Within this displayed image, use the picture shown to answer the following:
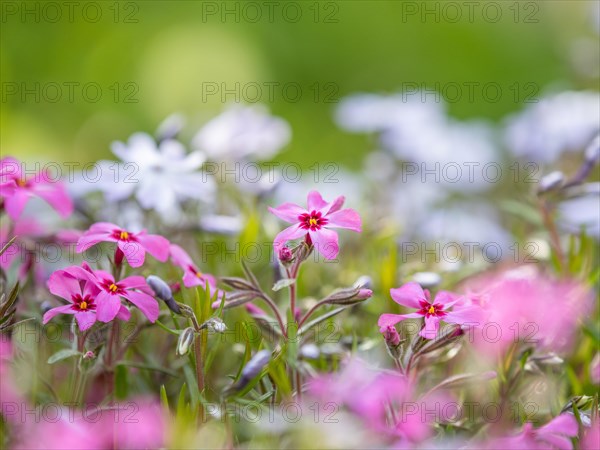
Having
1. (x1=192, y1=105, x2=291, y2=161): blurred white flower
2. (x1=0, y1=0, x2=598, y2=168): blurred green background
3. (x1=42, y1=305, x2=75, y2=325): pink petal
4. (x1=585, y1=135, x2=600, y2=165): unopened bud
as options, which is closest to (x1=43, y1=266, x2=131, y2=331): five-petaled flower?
(x1=42, y1=305, x2=75, y2=325): pink petal

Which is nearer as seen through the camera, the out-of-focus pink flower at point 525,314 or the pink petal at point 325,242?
the pink petal at point 325,242

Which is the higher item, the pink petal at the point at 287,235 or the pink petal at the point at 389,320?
the pink petal at the point at 287,235

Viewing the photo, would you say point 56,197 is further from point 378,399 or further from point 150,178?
point 378,399

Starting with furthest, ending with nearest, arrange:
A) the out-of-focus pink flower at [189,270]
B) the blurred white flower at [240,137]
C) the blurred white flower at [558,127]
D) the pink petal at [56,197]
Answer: the blurred white flower at [558,127], the blurred white flower at [240,137], the pink petal at [56,197], the out-of-focus pink flower at [189,270]

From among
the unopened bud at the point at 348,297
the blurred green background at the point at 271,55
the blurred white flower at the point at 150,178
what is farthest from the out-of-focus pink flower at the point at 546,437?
the blurred green background at the point at 271,55

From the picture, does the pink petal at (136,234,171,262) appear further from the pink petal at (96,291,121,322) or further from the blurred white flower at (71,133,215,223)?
the blurred white flower at (71,133,215,223)

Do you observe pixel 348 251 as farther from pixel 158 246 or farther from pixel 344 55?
pixel 344 55

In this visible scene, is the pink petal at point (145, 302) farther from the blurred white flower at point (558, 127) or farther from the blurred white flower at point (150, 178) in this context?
the blurred white flower at point (558, 127)
